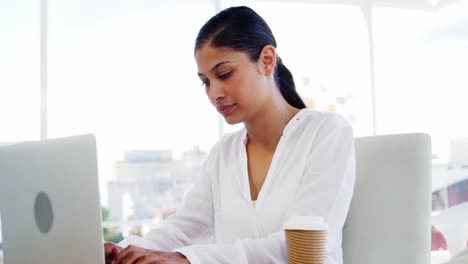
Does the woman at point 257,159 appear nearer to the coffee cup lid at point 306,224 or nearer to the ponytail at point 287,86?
the ponytail at point 287,86

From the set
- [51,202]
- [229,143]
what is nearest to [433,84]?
[229,143]

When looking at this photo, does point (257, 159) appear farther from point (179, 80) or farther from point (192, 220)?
point (179, 80)

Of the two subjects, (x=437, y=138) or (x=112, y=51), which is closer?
(x=112, y=51)

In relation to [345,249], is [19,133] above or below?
above

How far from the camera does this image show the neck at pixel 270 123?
138 centimetres

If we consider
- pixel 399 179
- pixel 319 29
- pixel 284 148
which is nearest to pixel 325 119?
pixel 284 148

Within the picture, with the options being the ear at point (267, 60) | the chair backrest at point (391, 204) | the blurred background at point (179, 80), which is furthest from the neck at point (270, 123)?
the blurred background at point (179, 80)

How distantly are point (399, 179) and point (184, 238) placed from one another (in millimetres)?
622

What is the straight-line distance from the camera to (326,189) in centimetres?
111

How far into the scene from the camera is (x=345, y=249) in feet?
4.08

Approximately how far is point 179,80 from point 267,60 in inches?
105

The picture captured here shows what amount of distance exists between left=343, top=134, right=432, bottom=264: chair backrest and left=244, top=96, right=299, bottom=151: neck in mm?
250

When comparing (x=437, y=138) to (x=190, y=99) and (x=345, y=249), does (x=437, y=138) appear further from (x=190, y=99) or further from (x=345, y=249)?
(x=345, y=249)

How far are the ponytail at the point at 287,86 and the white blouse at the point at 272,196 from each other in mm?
162
